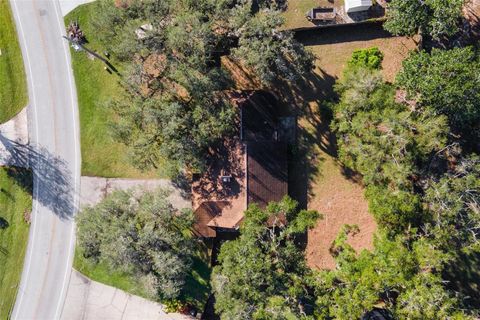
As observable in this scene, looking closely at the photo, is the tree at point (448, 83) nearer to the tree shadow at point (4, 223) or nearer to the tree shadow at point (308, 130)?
the tree shadow at point (308, 130)

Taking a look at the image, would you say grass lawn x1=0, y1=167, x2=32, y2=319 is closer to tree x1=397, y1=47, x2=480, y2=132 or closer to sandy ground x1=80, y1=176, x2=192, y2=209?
sandy ground x1=80, y1=176, x2=192, y2=209

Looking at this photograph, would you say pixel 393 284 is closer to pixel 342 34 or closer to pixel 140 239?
pixel 140 239

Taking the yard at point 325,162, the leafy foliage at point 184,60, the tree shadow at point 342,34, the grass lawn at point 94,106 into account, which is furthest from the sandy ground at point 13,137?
the tree shadow at point 342,34

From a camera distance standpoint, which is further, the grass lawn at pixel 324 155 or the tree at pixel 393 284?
the grass lawn at pixel 324 155

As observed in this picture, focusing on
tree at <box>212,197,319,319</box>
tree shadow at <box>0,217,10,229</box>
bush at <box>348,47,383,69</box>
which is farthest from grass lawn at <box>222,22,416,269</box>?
tree shadow at <box>0,217,10,229</box>

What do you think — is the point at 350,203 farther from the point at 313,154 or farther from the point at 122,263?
the point at 122,263

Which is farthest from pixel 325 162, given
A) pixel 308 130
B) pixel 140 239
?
pixel 140 239

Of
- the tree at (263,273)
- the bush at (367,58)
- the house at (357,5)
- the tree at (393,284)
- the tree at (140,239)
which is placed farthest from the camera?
the bush at (367,58)
